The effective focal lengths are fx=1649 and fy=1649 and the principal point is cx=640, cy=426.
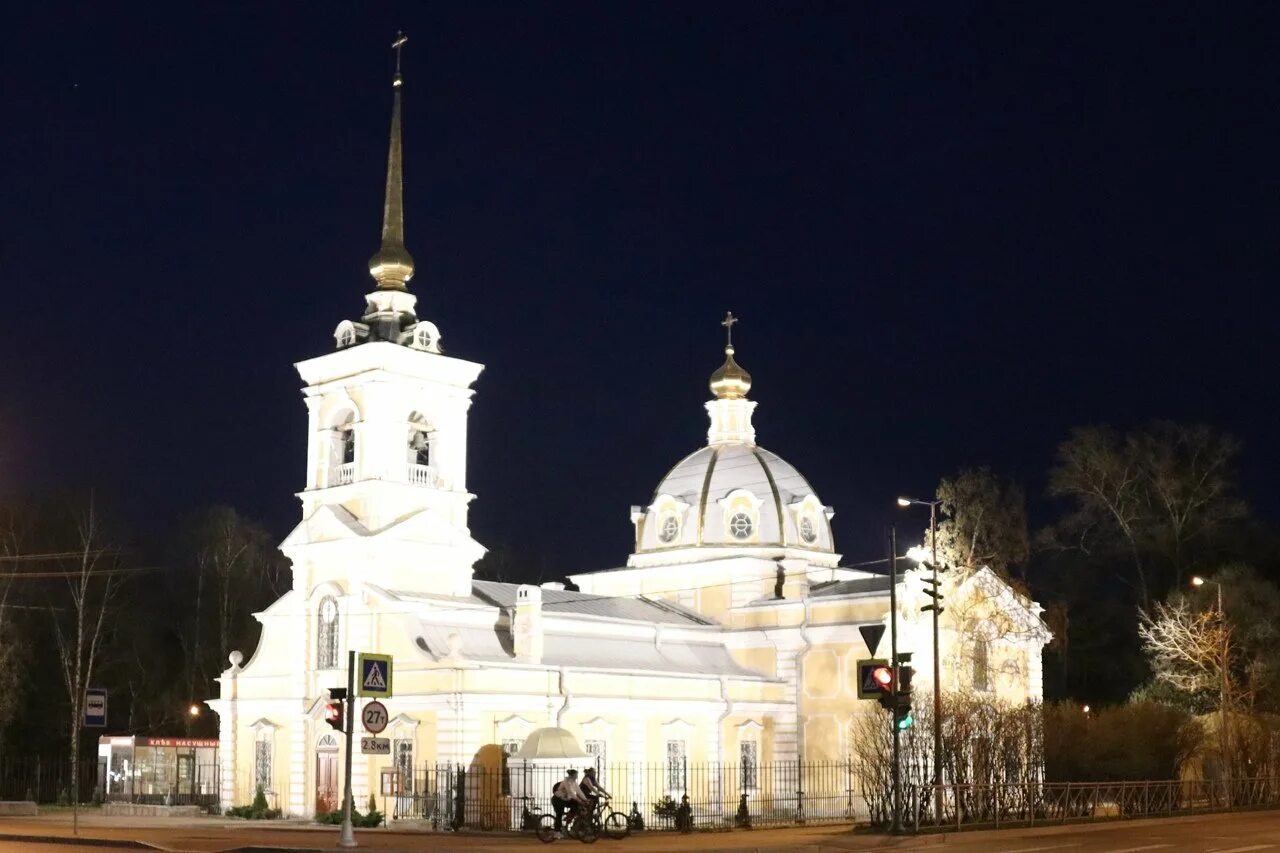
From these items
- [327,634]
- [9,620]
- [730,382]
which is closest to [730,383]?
[730,382]

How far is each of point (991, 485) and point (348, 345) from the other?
2399cm

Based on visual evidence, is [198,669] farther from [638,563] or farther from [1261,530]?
[1261,530]

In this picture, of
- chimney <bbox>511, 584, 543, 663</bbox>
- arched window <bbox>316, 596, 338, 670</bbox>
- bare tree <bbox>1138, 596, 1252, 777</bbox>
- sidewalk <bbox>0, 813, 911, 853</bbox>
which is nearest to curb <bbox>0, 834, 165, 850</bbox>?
sidewalk <bbox>0, 813, 911, 853</bbox>

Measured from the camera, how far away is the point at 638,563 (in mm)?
62094

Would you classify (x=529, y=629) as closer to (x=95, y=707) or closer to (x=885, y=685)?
(x=95, y=707)

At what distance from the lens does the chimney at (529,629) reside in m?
47.7

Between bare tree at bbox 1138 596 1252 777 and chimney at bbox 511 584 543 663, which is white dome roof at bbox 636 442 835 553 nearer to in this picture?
bare tree at bbox 1138 596 1252 777

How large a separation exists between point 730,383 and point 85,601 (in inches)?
1041

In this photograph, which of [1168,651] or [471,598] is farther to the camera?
[1168,651]

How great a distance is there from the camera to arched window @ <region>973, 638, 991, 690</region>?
54219mm

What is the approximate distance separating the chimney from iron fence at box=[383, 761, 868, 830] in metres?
3.85

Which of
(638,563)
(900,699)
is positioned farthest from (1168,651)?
(900,699)

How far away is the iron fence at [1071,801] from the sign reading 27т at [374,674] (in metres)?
10.8

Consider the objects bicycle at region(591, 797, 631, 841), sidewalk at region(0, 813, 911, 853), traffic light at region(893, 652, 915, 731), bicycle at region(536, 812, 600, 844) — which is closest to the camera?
sidewalk at region(0, 813, 911, 853)
